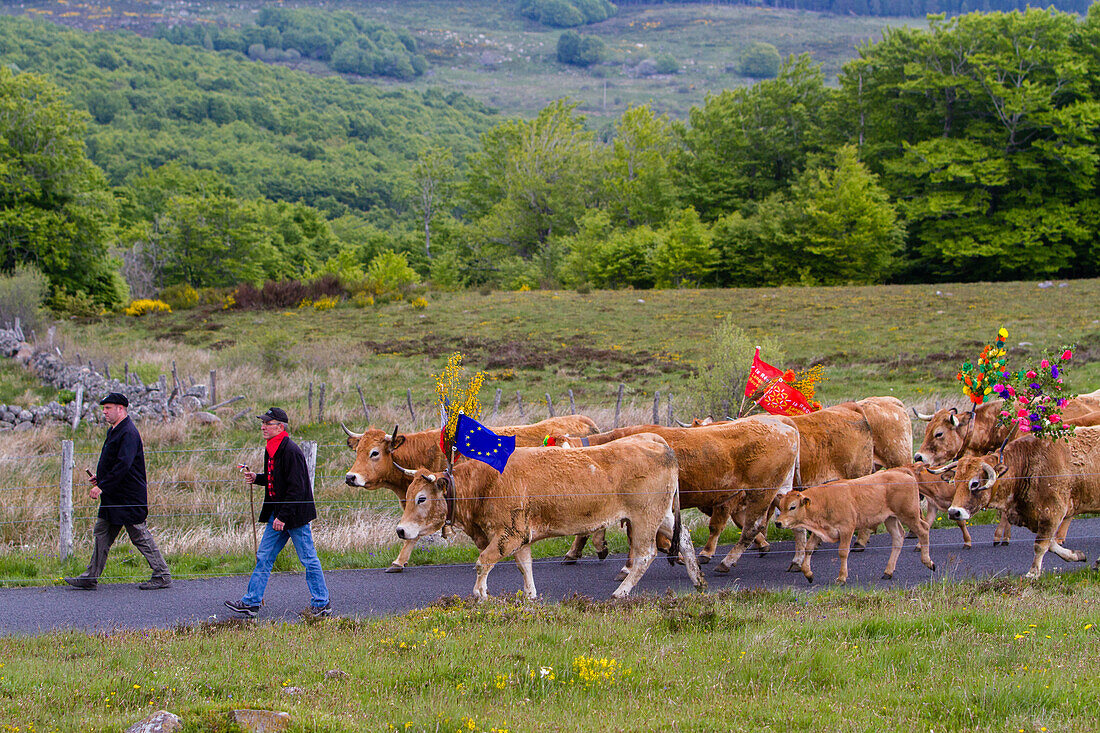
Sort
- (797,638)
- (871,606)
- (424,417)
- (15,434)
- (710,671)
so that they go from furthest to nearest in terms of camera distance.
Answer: (424,417), (15,434), (871,606), (797,638), (710,671)

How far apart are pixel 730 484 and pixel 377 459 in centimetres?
468

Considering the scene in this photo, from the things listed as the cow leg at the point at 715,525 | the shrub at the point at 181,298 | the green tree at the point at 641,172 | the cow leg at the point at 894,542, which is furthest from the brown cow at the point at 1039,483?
the green tree at the point at 641,172

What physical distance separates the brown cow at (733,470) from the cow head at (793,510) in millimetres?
969

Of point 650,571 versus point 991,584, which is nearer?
point 991,584

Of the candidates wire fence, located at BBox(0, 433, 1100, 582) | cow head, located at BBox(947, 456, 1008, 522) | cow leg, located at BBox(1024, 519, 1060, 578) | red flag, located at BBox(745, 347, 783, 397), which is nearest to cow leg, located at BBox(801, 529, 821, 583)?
wire fence, located at BBox(0, 433, 1100, 582)

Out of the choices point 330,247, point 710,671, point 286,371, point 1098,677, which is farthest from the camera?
point 330,247

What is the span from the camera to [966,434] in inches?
492

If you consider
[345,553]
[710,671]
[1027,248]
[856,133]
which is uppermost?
[856,133]

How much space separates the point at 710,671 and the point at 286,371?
2463 centimetres

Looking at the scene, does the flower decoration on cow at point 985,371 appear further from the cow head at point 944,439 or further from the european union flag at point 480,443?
the european union flag at point 480,443

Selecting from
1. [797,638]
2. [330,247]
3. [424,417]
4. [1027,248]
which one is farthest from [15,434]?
[330,247]

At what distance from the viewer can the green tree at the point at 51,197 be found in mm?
52781

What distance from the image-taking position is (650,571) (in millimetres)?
11031

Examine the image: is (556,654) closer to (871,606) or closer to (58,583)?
(871,606)
